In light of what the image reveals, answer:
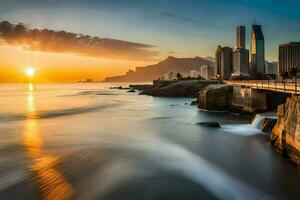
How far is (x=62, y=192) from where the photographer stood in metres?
17.2

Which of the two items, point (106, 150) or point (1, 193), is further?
point (106, 150)

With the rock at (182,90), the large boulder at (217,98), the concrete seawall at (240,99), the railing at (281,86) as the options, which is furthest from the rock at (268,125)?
the rock at (182,90)

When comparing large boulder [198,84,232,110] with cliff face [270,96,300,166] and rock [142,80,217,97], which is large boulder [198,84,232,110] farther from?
rock [142,80,217,97]

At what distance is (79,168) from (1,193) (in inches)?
236

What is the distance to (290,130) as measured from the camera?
23.2 metres

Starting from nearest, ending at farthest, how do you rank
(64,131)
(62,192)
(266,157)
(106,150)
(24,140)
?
1. (62,192)
2. (266,157)
3. (106,150)
4. (24,140)
5. (64,131)

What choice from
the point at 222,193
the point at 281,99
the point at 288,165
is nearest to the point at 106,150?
the point at 222,193

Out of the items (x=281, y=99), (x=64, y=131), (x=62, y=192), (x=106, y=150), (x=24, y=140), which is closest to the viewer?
(x=62, y=192)

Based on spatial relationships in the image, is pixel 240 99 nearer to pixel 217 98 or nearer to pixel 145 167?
pixel 217 98

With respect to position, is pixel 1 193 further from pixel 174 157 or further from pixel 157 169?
pixel 174 157

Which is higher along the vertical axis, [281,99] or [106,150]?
[281,99]

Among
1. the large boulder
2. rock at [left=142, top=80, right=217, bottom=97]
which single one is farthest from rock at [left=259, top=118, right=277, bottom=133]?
rock at [left=142, top=80, right=217, bottom=97]

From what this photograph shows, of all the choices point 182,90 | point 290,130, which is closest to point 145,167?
point 290,130

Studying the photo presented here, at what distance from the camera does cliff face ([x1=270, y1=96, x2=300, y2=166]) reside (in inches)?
861
